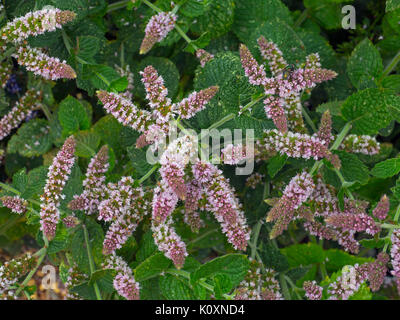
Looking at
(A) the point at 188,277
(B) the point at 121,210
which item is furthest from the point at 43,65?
(A) the point at 188,277

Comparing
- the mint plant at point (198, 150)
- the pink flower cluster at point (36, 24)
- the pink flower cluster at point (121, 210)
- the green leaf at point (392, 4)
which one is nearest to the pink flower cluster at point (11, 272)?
the mint plant at point (198, 150)

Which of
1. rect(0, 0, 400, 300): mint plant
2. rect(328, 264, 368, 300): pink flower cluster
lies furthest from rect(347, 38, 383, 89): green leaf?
rect(328, 264, 368, 300): pink flower cluster

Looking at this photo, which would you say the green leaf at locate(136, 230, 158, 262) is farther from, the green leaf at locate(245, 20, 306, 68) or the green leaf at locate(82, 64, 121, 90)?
the green leaf at locate(245, 20, 306, 68)

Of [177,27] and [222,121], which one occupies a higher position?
[177,27]

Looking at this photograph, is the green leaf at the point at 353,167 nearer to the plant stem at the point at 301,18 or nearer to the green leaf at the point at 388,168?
the green leaf at the point at 388,168

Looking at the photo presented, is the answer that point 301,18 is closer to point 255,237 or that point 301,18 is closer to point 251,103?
point 251,103

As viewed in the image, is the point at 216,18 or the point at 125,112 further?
the point at 216,18

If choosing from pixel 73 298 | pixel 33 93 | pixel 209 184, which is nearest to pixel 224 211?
pixel 209 184

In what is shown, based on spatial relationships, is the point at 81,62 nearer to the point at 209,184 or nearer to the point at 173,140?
the point at 173,140

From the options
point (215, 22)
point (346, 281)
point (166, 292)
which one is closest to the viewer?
point (346, 281)
